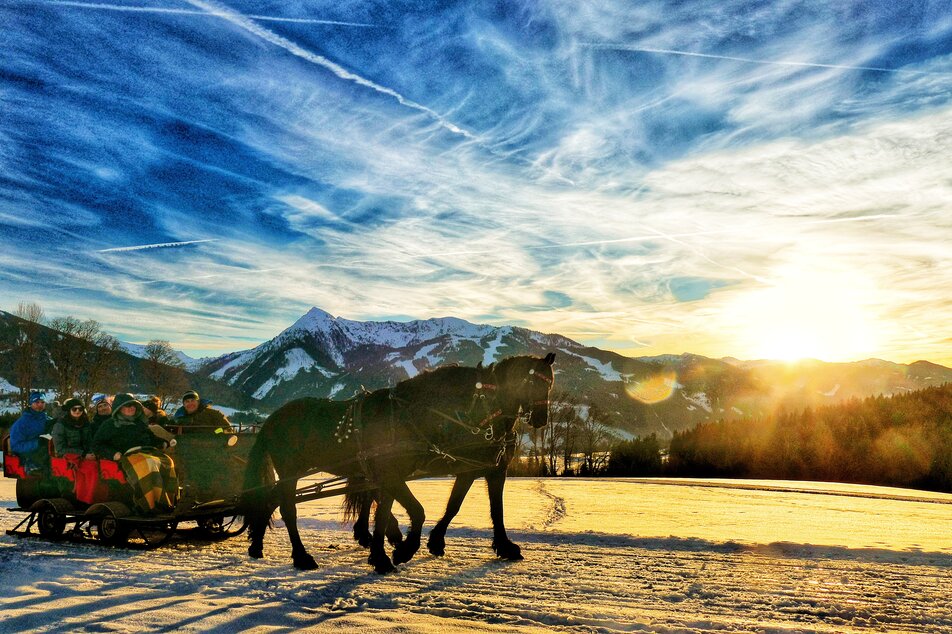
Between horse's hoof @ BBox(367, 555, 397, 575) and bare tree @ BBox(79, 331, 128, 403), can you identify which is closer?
horse's hoof @ BBox(367, 555, 397, 575)

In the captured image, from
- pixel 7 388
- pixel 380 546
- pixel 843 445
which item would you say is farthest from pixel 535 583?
pixel 7 388

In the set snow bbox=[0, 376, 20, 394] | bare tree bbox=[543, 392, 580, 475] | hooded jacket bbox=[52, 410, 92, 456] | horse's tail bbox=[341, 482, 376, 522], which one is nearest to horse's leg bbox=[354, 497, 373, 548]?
horse's tail bbox=[341, 482, 376, 522]

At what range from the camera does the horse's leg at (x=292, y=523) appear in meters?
7.17

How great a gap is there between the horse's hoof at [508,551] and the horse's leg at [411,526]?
3.41 ft

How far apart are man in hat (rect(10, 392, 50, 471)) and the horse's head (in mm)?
7345

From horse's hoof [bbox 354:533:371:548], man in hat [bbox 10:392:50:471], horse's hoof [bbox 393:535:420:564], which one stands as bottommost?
horse's hoof [bbox 354:533:371:548]

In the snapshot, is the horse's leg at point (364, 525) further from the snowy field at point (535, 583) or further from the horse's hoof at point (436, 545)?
the horse's hoof at point (436, 545)

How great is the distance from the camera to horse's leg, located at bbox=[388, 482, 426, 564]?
7.24m

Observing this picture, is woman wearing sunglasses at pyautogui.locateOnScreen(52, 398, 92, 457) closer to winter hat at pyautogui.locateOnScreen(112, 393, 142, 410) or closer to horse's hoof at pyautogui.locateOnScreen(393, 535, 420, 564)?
winter hat at pyautogui.locateOnScreen(112, 393, 142, 410)

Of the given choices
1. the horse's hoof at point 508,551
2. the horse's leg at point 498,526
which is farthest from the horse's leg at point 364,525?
the horse's hoof at point 508,551

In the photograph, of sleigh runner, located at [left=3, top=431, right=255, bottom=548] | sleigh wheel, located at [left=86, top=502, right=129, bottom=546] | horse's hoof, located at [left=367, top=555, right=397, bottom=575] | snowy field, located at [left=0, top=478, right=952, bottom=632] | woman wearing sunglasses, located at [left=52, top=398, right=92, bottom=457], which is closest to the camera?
snowy field, located at [left=0, top=478, right=952, bottom=632]

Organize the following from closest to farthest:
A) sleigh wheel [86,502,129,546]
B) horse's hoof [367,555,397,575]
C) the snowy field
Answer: the snowy field < horse's hoof [367,555,397,575] < sleigh wheel [86,502,129,546]

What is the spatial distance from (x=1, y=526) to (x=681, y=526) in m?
11.5

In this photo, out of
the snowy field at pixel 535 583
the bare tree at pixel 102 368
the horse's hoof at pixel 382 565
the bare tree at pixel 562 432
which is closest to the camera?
the snowy field at pixel 535 583
